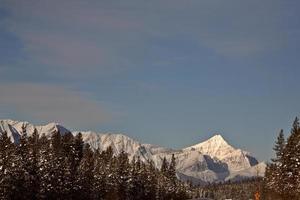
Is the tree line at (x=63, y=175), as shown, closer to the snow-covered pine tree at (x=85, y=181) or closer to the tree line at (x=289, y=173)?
the snow-covered pine tree at (x=85, y=181)

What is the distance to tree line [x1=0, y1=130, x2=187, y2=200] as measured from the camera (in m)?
74.1

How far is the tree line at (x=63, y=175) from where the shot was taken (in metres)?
74.1

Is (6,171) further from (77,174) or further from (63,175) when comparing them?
(77,174)

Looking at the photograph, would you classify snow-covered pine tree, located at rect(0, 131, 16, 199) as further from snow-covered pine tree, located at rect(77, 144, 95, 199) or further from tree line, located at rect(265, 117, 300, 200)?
tree line, located at rect(265, 117, 300, 200)

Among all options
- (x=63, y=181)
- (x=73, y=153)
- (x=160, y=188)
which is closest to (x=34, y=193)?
(x=63, y=181)

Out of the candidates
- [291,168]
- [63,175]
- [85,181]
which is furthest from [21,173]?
[291,168]

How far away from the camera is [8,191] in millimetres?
72125

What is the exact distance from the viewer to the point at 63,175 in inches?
3364

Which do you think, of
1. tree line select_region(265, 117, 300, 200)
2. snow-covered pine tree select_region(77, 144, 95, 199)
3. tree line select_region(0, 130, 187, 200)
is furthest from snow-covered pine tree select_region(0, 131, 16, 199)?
tree line select_region(265, 117, 300, 200)

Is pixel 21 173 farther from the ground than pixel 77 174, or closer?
closer

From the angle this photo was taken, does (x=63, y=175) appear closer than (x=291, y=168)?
Yes

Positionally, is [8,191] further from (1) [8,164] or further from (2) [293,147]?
(2) [293,147]

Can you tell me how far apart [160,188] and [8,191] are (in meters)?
64.7

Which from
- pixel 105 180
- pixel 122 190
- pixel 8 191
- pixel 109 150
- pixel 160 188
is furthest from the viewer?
pixel 109 150
